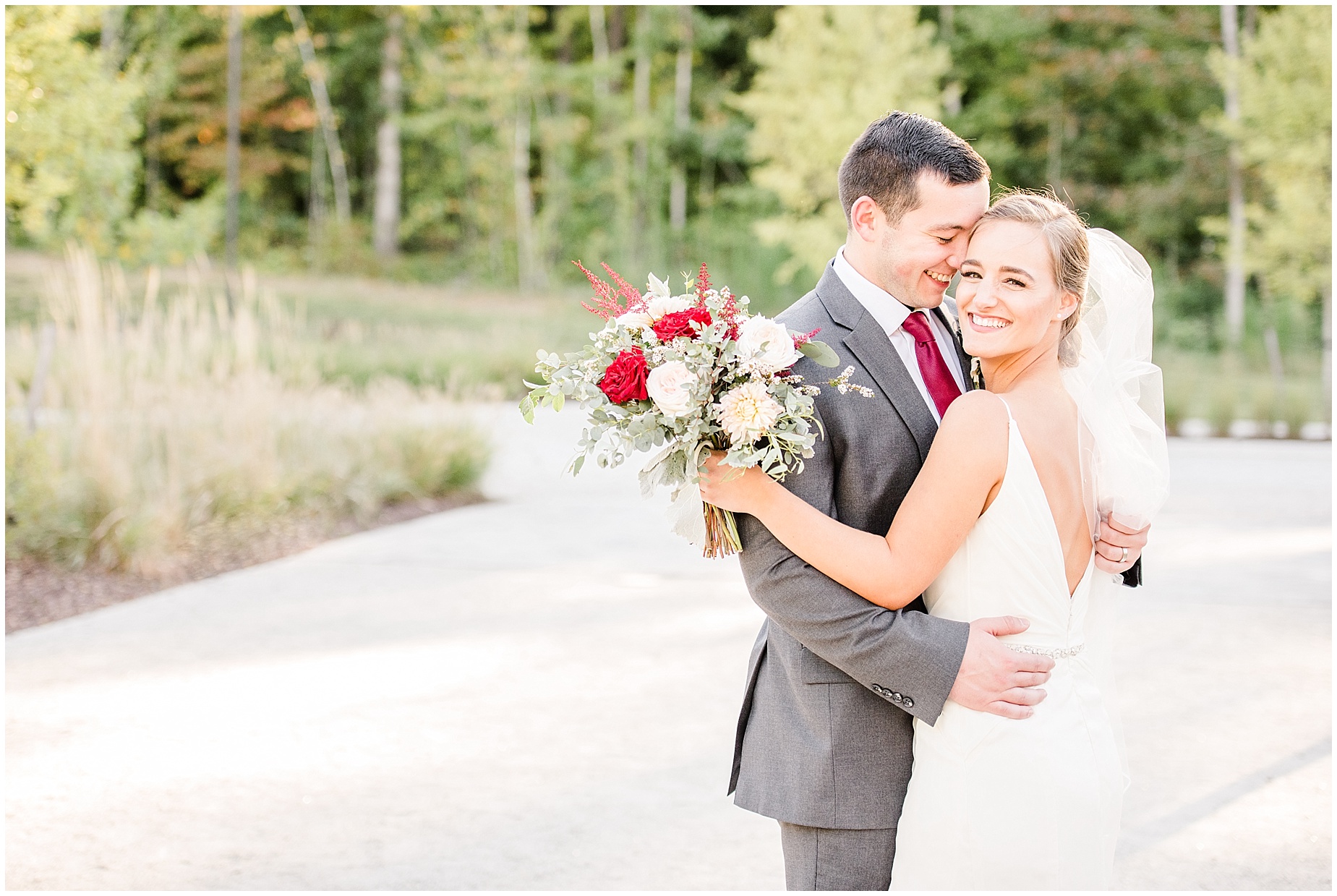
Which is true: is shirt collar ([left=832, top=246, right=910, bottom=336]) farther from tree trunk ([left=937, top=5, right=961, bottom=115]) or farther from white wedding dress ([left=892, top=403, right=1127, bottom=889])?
tree trunk ([left=937, top=5, right=961, bottom=115])

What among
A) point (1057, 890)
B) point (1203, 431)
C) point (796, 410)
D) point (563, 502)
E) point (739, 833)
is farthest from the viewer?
point (1203, 431)

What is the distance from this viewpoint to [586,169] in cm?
3334

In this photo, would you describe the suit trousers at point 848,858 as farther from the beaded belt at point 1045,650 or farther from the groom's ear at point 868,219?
the groom's ear at point 868,219

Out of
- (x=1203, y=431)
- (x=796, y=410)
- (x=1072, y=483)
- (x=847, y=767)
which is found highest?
(x=796, y=410)

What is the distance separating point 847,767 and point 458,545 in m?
6.64

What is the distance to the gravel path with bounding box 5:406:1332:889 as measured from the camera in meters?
3.69

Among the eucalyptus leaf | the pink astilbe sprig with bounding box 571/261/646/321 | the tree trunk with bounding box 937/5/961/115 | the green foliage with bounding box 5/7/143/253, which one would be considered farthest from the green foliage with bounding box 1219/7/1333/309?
the pink astilbe sprig with bounding box 571/261/646/321

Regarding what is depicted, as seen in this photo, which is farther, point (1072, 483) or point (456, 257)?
point (456, 257)

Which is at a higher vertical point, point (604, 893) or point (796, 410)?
point (796, 410)

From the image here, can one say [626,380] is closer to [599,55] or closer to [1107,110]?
[1107,110]

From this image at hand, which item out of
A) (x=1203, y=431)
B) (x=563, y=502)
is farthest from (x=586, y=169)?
(x=563, y=502)

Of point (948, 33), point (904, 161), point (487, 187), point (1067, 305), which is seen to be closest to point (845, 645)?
point (1067, 305)

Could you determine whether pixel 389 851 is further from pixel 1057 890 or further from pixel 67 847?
pixel 1057 890

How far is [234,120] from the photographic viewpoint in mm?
31359
